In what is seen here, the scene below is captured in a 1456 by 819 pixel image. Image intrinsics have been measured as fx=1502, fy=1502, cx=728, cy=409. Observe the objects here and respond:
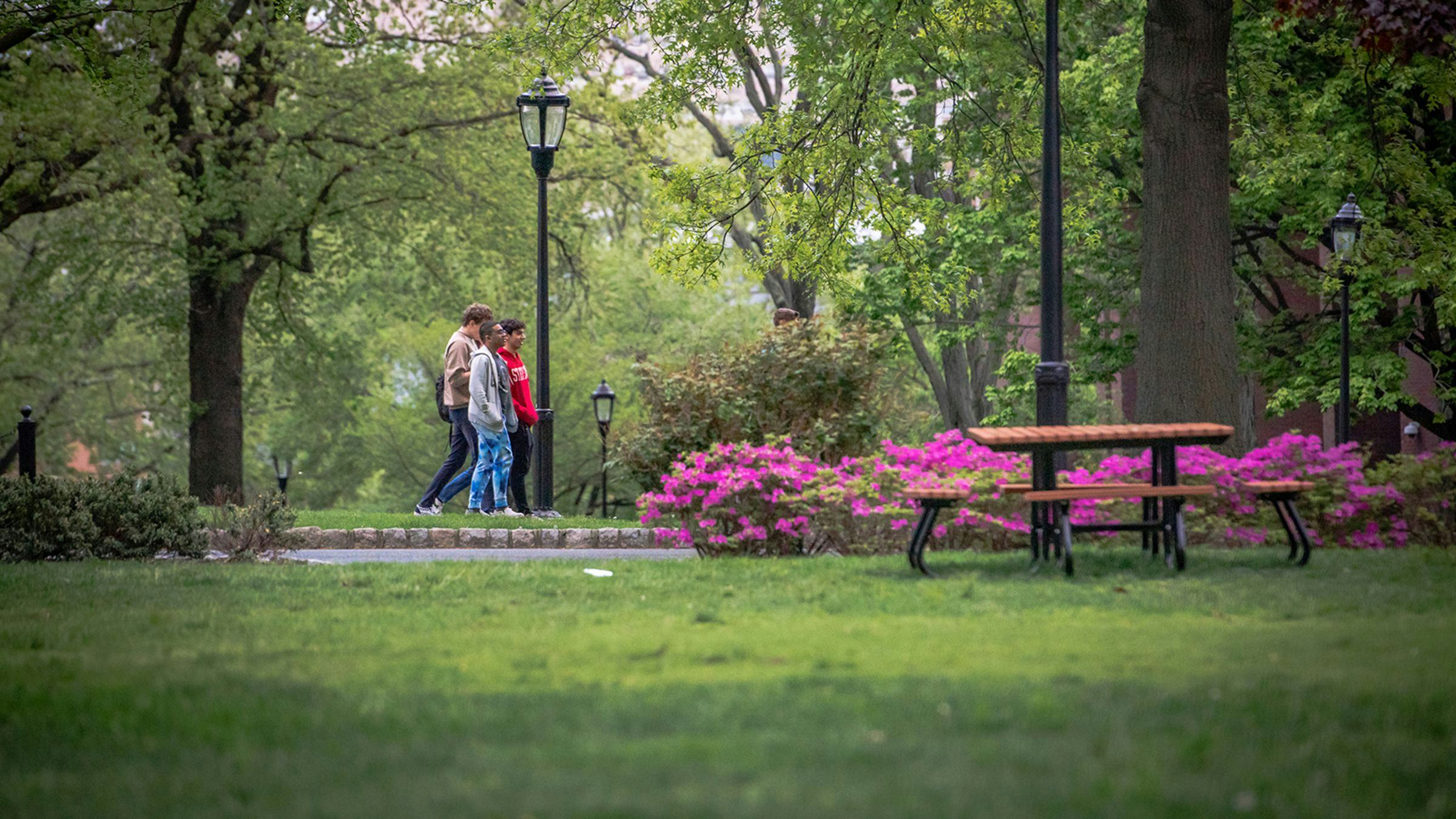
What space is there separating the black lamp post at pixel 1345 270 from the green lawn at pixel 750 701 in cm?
1186

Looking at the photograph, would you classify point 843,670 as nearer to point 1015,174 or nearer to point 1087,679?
point 1087,679

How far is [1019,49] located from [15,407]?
85.7 ft

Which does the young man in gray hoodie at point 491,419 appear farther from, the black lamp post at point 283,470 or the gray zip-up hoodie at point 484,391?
the black lamp post at point 283,470

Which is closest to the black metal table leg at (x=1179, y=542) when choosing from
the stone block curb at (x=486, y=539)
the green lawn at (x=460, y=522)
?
the stone block curb at (x=486, y=539)

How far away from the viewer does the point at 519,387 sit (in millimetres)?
16172

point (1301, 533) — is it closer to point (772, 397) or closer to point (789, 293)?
point (772, 397)

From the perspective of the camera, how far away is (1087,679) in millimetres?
5359

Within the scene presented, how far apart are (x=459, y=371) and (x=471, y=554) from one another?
11.1 ft

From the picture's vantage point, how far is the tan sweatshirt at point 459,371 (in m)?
15.8

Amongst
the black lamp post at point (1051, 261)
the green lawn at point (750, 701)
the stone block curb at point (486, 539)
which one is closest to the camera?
the green lawn at point (750, 701)

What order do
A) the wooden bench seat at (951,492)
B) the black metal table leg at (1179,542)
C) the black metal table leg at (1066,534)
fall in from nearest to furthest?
the black metal table leg at (1066,534), the black metal table leg at (1179,542), the wooden bench seat at (951,492)

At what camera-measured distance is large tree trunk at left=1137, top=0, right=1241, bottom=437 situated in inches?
521

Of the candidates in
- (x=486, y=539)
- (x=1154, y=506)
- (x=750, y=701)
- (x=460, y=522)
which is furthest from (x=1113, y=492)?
(x=460, y=522)

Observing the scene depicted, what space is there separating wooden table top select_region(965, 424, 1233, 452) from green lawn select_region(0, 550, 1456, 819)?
855 mm
